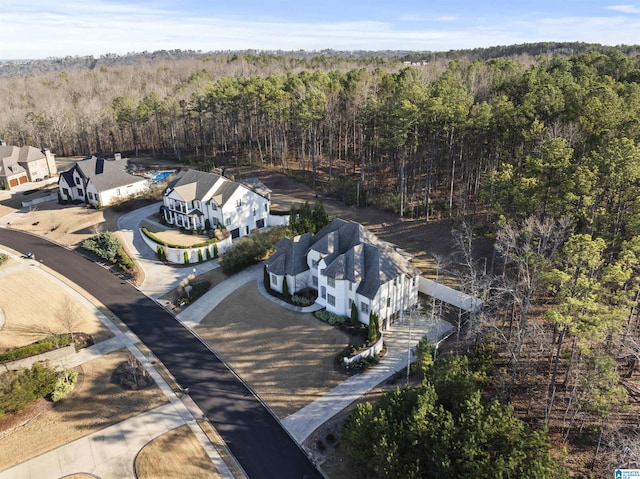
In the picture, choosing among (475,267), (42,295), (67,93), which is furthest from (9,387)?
(67,93)

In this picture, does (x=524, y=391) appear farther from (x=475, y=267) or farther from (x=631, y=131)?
(x=631, y=131)

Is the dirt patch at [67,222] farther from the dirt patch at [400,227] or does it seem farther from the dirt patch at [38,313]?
the dirt patch at [400,227]

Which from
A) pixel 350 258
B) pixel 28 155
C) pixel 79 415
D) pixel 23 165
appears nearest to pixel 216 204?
pixel 350 258

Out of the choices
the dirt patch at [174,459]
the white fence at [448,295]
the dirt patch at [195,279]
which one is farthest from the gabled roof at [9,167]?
the white fence at [448,295]

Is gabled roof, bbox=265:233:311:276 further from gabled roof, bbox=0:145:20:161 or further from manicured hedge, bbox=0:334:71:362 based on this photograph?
gabled roof, bbox=0:145:20:161

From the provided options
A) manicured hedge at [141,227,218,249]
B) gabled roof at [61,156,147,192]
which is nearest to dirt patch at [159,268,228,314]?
manicured hedge at [141,227,218,249]

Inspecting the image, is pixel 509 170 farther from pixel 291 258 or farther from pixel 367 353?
pixel 291 258
